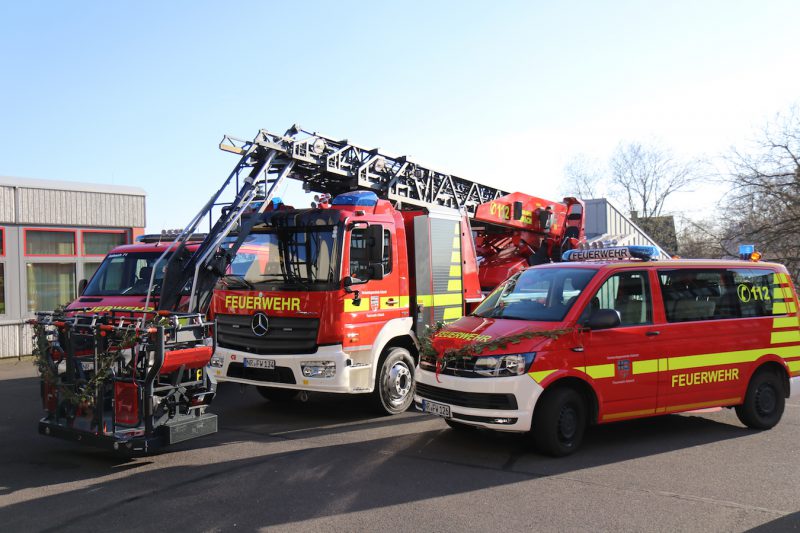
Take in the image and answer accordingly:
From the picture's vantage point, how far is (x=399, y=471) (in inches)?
251

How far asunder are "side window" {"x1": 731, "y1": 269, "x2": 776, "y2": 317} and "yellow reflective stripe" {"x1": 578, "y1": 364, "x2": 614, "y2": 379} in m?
2.22

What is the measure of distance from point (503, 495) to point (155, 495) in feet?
9.51

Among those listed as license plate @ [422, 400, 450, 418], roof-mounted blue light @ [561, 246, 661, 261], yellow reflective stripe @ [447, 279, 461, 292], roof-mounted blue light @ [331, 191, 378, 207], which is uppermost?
roof-mounted blue light @ [331, 191, 378, 207]

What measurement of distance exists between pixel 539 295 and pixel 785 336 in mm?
3291

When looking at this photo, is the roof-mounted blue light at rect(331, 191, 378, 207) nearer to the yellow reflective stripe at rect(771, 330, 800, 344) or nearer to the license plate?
the license plate

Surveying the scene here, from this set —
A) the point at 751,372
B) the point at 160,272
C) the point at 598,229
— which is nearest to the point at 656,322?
the point at 751,372

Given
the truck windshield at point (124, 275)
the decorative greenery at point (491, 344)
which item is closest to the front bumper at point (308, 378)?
the decorative greenery at point (491, 344)

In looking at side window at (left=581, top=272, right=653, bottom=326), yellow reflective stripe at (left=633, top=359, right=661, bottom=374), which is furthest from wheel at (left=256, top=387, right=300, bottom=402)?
yellow reflective stripe at (left=633, top=359, right=661, bottom=374)

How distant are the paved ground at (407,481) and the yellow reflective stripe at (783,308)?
1401 millimetres

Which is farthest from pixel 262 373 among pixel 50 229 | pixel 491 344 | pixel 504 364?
pixel 50 229

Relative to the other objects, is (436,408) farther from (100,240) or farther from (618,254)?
(100,240)

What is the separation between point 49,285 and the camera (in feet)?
55.9

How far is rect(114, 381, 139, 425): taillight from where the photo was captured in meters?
6.31

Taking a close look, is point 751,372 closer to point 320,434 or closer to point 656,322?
point 656,322
